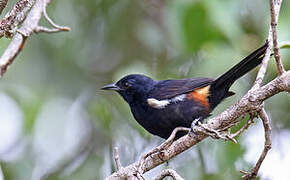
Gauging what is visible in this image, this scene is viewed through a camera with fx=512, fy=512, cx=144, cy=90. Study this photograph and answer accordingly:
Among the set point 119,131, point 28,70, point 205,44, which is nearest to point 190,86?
point 205,44

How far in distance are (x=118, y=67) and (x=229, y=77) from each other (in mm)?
2318

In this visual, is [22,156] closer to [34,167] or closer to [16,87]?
[34,167]

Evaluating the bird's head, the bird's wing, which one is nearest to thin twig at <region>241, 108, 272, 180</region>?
the bird's wing

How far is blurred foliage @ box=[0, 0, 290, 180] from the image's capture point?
380cm

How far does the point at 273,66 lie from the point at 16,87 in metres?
2.23

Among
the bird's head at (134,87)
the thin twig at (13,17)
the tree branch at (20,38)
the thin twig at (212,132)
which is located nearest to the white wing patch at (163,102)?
the bird's head at (134,87)

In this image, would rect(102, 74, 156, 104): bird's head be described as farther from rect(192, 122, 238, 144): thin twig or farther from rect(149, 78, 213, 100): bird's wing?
rect(192, 122, 238, 144): thin twig

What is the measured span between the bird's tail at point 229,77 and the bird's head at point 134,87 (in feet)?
1.94

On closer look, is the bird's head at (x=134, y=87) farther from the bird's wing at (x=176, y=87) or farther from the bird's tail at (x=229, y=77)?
the bird's tail at (x=229, y=77)

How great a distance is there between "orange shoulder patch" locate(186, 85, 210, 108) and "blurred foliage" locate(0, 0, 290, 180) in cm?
12

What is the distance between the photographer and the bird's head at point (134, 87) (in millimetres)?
4237

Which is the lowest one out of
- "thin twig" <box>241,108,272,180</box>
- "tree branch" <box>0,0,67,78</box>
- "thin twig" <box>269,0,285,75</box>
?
"thin twig" <box>241,108,272,180</box>

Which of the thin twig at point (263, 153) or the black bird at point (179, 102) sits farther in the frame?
the black bird at point (179, 102)

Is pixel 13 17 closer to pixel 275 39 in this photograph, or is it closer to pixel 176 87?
pixel 275 39
